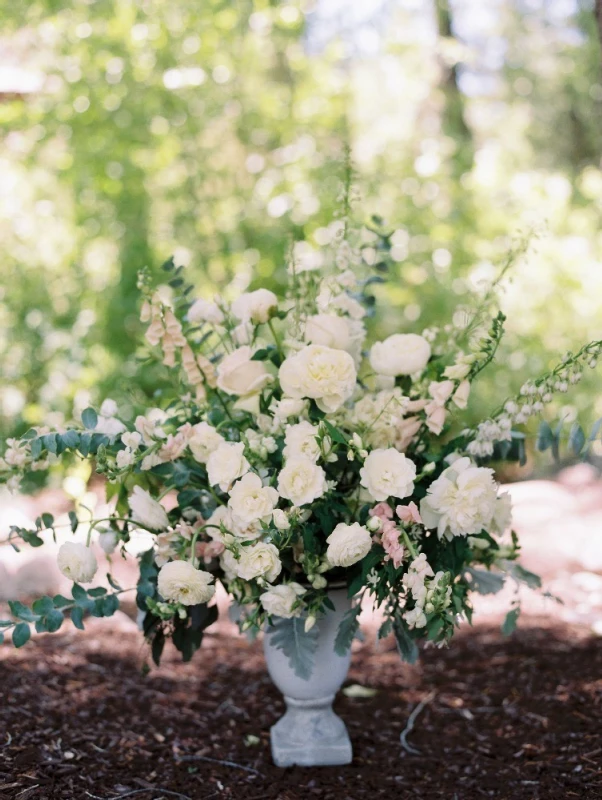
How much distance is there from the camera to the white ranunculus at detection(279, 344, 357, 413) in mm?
1815

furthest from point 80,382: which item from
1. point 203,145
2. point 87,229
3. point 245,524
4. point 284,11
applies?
point 245,524

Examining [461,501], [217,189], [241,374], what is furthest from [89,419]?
[217,189]

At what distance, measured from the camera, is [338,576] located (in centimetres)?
204

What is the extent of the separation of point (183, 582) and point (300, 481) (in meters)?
0.32

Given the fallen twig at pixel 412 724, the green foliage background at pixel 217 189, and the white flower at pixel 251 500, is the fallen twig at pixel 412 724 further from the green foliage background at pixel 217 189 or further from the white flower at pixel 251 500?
the green foliage background at pixel 217 189

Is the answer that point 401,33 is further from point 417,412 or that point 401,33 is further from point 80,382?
point 417,412

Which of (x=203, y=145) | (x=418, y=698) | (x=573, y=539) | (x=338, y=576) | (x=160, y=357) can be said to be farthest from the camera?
(x=203, y=145)

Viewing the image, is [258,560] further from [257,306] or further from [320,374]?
[257,306]

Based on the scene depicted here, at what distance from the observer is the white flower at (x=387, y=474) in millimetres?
1755

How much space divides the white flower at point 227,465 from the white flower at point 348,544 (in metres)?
0.24

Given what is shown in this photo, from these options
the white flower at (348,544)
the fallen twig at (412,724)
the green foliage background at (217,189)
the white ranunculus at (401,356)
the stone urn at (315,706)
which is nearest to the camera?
the white flower at (348,544)

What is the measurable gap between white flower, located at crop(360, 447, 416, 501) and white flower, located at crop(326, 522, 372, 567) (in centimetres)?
9

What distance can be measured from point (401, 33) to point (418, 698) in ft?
14.2

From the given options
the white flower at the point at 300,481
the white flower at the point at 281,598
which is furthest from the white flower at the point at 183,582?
the white flower at the point at 300,481
